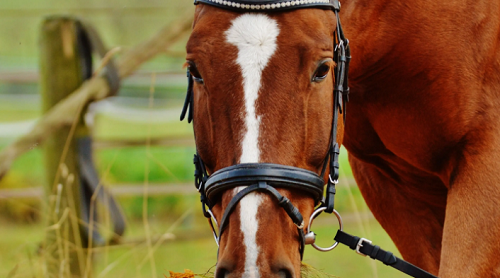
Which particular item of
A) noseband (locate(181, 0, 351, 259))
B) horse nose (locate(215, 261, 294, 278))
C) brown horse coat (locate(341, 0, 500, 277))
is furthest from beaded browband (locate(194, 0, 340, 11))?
horse nose (locate(215, 261, 294, 278))

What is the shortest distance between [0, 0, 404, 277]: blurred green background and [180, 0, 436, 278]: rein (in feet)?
9.46

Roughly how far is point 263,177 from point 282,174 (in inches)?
2.2

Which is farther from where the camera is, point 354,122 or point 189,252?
point 189,252

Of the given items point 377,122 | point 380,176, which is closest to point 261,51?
point 377,122

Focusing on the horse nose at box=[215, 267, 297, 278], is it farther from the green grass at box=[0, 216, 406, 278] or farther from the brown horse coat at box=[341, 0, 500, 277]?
the green grass at box=[0, 216, 406, 278]

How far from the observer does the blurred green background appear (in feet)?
17.9

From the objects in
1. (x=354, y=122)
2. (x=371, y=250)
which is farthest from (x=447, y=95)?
(x=371, y=250)

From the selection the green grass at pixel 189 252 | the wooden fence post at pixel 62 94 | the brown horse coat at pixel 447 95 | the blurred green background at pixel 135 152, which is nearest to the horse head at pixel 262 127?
the brown horse coat at pixel 447 95

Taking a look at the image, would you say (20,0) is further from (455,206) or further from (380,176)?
(455,206)

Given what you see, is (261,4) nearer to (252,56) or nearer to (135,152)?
(252,56)

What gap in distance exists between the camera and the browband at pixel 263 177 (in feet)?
4.98

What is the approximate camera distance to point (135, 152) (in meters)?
7.59

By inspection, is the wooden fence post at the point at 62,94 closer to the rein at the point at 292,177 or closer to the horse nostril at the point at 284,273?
the rein at the point at 292,177

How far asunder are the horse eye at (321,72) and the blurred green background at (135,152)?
3096 mm
